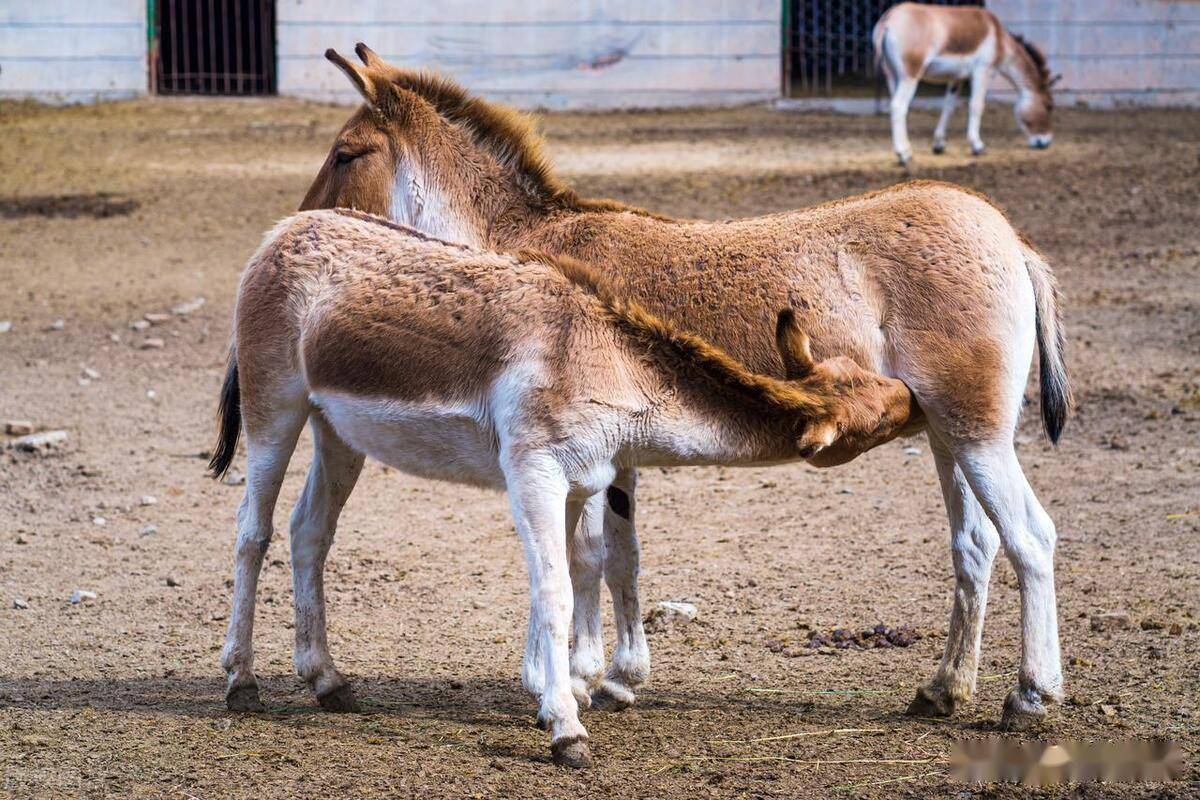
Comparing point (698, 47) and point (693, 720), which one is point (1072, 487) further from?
point (698, 47)

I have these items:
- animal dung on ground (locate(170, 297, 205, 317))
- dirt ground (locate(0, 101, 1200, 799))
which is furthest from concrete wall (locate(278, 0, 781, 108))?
animal dung on ground (locate(170, 297, 205, 317))

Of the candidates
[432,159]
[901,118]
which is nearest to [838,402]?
[432,159]

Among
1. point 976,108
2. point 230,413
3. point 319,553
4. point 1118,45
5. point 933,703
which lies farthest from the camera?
point 1118,45

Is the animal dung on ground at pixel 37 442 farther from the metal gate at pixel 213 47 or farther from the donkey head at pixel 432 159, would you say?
the metal gate at pixel 213 47

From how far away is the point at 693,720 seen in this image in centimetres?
500

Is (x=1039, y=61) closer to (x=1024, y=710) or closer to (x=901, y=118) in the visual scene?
(x=901, y=118)

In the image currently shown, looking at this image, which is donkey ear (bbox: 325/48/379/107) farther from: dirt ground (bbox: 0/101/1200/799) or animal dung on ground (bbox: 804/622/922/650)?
animal dung on ground (bbox: 804/622/922/650)

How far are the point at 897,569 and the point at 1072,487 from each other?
148 centimetres

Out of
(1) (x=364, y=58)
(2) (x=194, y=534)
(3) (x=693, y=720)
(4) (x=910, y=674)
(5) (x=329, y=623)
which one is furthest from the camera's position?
(2) (x=194, y=534)

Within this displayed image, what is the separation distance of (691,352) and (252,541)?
5.90ft

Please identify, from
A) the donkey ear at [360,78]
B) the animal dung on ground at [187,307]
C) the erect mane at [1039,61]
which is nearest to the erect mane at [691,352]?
the donkey ear at [360,78]

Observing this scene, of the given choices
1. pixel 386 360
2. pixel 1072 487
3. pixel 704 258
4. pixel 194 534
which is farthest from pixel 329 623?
pixel 1072 487

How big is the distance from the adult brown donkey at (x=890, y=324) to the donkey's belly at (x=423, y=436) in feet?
1.94

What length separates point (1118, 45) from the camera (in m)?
22.9
